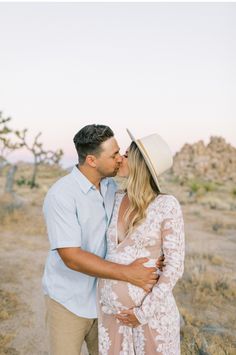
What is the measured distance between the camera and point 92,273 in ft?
7.70

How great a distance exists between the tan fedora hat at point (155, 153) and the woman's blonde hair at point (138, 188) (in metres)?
0.04

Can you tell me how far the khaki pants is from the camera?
8.55 ft

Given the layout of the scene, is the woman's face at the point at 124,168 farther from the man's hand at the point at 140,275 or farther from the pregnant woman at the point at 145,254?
the man's hand at the point at 140,275

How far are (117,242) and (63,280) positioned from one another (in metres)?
0.41

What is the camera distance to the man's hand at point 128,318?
2.35m

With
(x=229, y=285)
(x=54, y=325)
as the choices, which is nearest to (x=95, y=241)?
(x=54, y=325)

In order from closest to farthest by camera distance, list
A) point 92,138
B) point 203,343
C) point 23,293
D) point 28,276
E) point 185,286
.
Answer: point 92,138
point 203,343
point 23,293
point 185,286
point 28,276

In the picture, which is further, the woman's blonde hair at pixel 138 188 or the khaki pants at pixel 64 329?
the khaki pants at pixel 64 329

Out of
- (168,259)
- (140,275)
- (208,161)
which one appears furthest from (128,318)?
(208,161)

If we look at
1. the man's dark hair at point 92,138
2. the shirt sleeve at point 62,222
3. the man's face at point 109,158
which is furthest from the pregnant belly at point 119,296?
the man's dark hair at point 92,138

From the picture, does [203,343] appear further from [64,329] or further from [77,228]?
[77,228]

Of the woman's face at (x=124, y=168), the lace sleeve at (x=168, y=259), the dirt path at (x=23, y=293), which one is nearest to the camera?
the lace sleeve at (x=168, y=259)

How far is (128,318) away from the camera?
2.38 m

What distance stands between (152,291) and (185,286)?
13.7 ft
